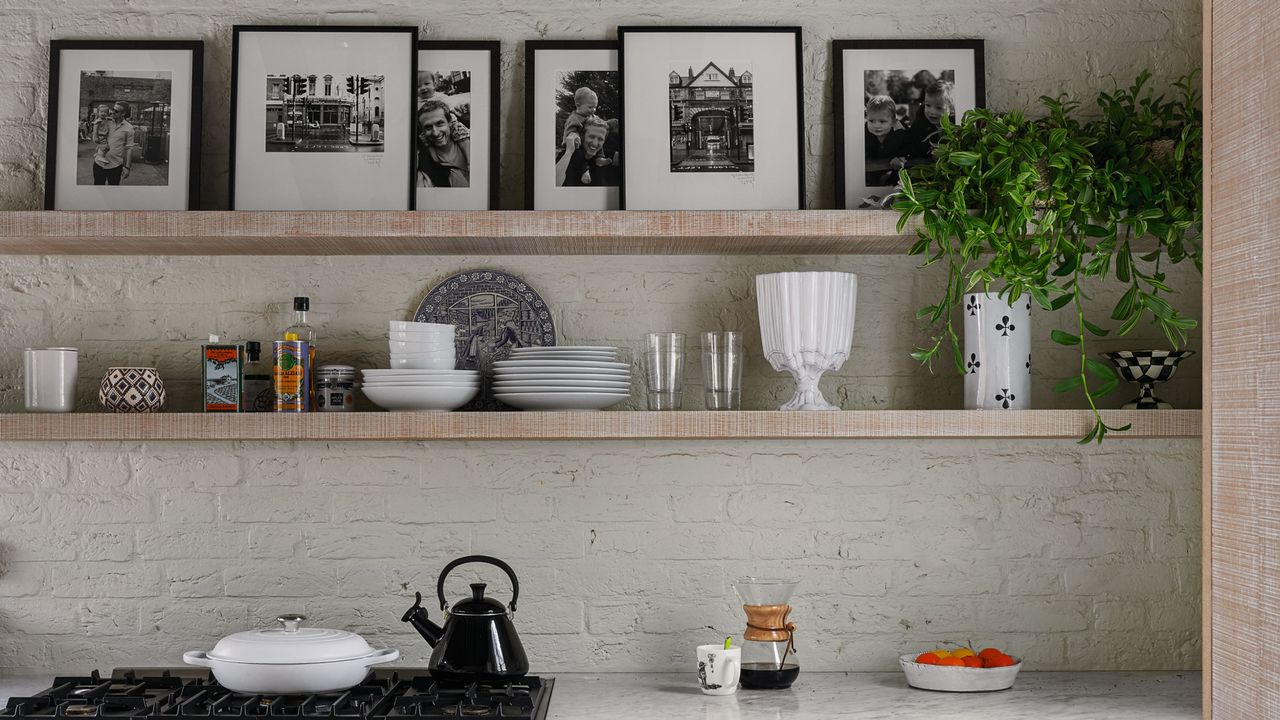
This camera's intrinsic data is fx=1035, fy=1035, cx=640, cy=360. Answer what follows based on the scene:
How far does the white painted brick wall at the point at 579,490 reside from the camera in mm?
2291

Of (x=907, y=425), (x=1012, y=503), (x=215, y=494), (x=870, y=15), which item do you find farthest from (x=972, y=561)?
(x=215, y=494)

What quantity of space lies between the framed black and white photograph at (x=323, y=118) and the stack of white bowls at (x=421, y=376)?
1.02 ft

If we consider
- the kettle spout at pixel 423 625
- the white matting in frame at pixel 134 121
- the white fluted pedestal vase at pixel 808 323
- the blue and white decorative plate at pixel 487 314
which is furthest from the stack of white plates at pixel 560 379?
the white matting in frame at pixel 134 121

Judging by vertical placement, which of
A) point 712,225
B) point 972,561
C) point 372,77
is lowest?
point 972,561

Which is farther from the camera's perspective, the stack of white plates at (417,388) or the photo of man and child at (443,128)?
the photo of man and child at (443,128)

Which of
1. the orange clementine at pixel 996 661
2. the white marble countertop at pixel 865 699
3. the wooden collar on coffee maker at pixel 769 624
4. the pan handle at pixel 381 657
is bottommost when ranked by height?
the white marble countertop at pixel 865 699

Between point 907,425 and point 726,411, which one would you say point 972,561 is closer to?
point 907,425

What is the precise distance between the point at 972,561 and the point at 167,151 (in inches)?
79.0

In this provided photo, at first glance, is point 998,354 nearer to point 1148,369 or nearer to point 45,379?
point 1148,369

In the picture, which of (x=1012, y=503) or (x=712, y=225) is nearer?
(x=712, y=225)

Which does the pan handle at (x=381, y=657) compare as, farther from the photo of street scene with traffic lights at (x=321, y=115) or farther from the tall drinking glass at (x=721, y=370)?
the photo of street scene with traffic lights at (x=321, y=115)

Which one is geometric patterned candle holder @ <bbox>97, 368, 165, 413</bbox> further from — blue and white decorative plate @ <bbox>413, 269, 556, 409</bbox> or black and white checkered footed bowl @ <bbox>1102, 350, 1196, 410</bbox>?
black and white checkered footed bowl @ <bbox>1102, 350, 1196, 410</bbox>

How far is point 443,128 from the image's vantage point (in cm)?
231

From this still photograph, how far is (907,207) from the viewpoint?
2.04m
